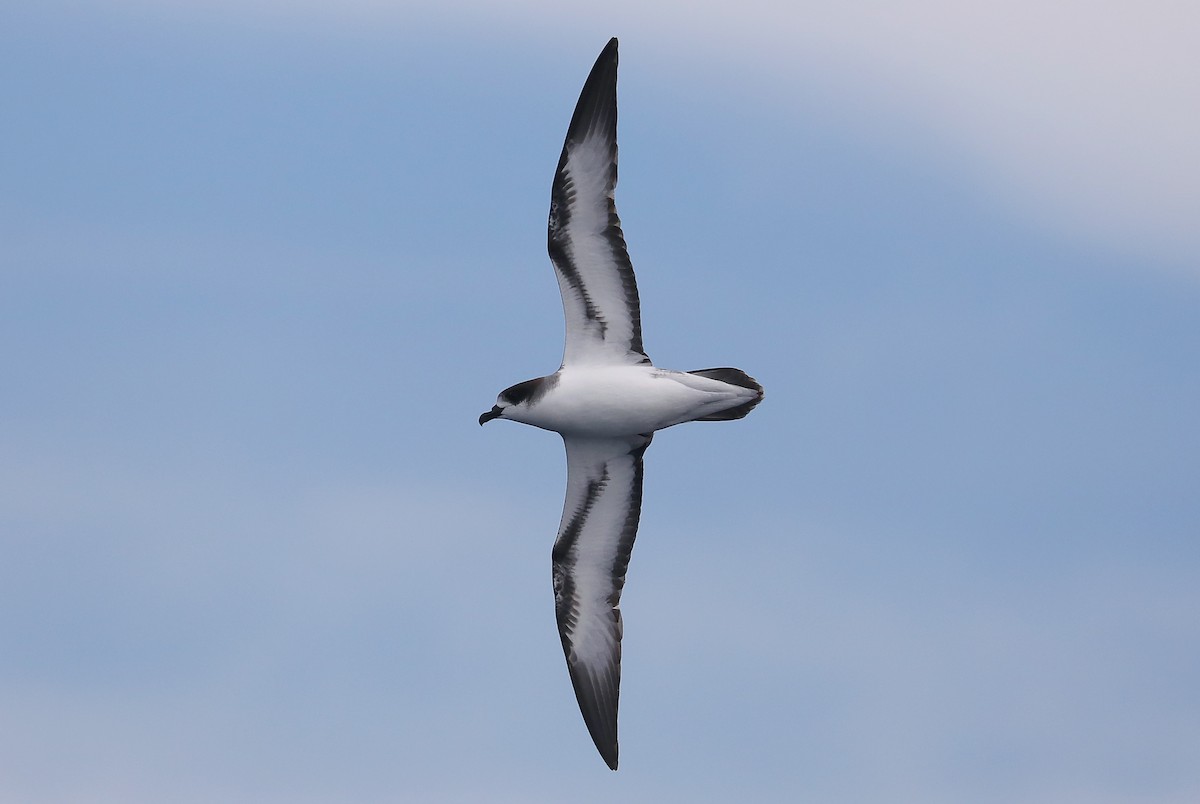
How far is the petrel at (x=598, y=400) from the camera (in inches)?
763

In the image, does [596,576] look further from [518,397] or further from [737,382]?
[737,382]

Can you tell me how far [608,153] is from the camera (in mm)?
19219

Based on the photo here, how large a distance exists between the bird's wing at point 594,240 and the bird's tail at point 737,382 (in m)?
0.90

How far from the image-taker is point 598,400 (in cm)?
2008

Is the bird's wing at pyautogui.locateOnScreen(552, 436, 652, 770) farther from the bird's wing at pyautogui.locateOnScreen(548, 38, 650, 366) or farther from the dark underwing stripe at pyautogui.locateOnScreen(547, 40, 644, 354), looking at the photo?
the dark underwing stripe at pyautogui.locateOnScreen(547, 40, 644, 354)

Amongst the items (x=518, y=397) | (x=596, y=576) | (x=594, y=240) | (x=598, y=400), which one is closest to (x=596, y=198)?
(x=594, y=240)

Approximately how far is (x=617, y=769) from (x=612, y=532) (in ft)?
10.0

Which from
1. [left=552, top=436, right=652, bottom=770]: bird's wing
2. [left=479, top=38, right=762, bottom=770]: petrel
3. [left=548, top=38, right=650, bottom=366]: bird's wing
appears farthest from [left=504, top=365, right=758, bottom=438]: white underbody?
[left=552, top=436, right=652, bottom=770]: bird's wing

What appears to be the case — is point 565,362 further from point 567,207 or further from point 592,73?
point 592,73

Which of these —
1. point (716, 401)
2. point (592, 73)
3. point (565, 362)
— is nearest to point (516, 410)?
point (565, 362)

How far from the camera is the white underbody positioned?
19719 mm

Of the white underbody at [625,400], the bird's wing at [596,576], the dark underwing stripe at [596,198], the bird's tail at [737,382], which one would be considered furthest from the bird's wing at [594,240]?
the bird's wing at [596,576]

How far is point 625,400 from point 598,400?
1.10ft

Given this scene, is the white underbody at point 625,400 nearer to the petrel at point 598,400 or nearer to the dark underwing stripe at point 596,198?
the petrel at point 598,400
